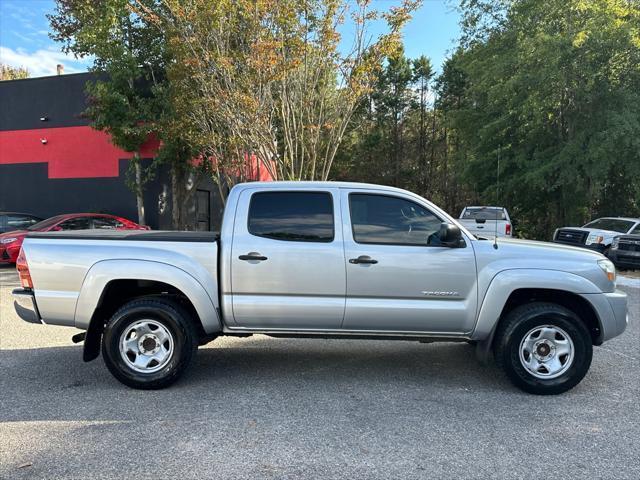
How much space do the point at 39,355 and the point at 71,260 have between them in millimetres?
1884

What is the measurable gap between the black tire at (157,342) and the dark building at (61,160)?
14.5m

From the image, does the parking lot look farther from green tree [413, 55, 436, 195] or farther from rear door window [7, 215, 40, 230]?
green tree [413, 55, 436, 195]

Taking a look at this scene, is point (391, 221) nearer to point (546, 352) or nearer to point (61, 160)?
point (546, 352)

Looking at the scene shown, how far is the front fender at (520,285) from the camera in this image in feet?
14.6

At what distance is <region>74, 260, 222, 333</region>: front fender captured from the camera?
450 cm

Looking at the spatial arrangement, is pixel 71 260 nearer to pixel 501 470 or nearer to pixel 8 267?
pixel 501 470

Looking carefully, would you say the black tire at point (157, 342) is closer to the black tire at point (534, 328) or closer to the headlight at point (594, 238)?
the black tire at point (534, 328)

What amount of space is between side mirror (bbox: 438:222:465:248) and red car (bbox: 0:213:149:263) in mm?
11250

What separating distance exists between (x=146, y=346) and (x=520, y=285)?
3.49m

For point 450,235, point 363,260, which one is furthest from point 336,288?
point 450,235

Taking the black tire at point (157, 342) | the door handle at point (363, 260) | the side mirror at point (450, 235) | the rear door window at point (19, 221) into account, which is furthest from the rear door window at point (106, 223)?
the side mirror at point (450, 235)

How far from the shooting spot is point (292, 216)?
4668mm

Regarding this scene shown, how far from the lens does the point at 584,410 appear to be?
420cm

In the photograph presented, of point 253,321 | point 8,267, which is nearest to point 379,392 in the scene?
point 253,321
